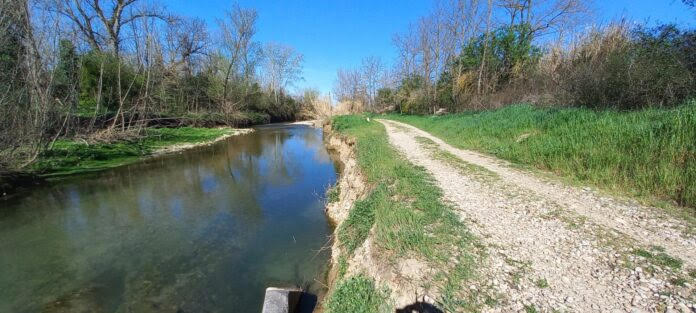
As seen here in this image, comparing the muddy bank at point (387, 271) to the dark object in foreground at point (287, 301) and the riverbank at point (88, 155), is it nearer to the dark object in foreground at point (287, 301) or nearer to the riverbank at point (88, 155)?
the dark object in foreground at point (287, 301)

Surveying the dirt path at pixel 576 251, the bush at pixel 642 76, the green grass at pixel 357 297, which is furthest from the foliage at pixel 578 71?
the green grass at pixel 357 297

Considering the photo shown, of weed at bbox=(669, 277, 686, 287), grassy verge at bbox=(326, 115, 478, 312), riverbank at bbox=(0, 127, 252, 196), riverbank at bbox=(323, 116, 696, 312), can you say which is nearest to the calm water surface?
riverbank at bbox=(0, 127, 252, 196)

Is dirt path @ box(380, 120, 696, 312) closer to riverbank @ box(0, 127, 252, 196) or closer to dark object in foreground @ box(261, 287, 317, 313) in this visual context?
dark object in foreground @ box(261, 287, 317, 313)

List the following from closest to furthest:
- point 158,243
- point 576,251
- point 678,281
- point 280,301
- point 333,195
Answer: point 678,281, point 576,251, point 280,301, point 158,243, point 333,195

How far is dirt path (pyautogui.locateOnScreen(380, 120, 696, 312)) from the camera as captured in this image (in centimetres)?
220

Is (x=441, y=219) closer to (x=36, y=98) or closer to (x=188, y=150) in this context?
(x=36, y=98)

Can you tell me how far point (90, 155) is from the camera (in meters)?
12.4

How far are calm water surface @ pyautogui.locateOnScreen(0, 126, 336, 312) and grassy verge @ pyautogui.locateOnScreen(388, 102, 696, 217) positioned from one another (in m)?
4.91

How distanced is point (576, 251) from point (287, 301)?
3.20 m

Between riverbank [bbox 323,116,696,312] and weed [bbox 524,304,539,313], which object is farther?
riverbank [bbox 323,116,696,312]

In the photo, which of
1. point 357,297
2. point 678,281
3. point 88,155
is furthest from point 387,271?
point 88,155

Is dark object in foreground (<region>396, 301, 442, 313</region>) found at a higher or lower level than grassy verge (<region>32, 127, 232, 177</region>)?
lower

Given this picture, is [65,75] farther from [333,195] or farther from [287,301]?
[287,301]

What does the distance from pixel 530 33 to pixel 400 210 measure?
25.1 meters
